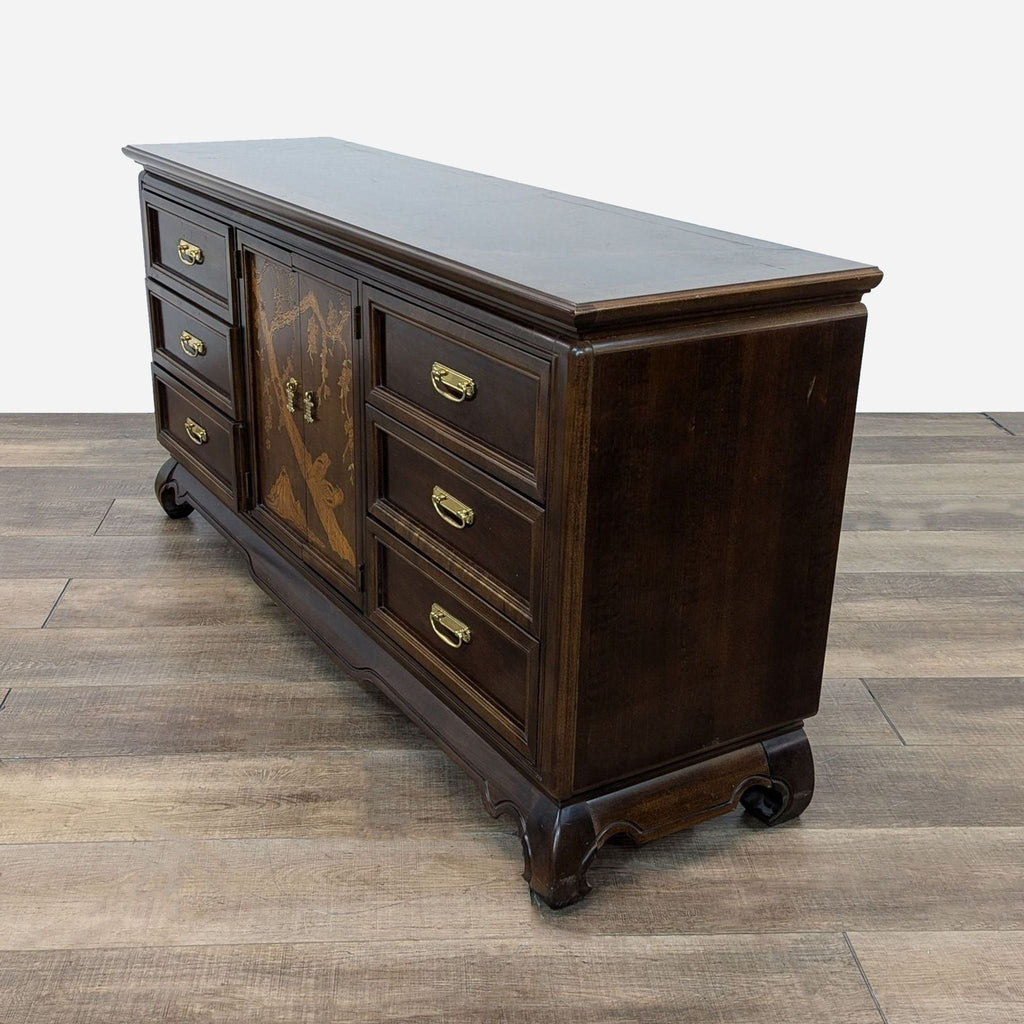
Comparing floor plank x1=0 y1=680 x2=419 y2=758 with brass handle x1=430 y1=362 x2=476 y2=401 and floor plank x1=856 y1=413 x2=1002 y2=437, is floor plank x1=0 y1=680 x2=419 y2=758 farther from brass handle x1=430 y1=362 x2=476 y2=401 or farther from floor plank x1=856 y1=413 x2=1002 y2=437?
floor plank x1=856 y1=413 x2=1002 y2=437

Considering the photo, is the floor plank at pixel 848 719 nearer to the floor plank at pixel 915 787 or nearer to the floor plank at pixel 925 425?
the floor plank at pixel 915 787

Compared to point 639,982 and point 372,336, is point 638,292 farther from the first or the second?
point 639,982

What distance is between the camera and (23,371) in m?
4.07

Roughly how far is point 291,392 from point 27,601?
83 centimetres

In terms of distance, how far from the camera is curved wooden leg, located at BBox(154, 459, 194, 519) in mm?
3113

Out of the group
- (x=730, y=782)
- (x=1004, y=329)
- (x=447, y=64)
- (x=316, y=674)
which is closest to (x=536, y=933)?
(x=730, y=782)

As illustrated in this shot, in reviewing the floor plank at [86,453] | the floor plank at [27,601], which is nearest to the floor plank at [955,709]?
the floor plank at [27,601]

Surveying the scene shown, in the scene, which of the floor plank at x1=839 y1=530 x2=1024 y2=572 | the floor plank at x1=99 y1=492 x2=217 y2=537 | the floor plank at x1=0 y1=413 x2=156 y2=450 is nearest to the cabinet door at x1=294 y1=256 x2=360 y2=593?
the floor plank at x1=99 y1=492 x2=217 y2=537

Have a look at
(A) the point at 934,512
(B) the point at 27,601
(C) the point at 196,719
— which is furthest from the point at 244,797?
(A) the point at 934,512

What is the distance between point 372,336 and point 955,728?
125 cm

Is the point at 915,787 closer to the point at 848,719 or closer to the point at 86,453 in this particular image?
the point at 848,719

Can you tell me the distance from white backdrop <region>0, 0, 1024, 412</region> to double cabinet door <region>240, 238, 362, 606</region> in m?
1.71

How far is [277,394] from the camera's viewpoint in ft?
7.97

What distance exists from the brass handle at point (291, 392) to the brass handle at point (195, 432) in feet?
1.59
